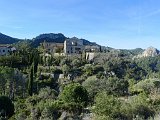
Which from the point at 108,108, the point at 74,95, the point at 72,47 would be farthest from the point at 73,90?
the point at 72,47

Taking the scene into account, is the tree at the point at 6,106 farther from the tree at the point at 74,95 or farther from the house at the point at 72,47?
the house at the point at 72,47

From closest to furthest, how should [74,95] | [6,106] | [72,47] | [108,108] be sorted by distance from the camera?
[108,108] < [6,106] < [74,95] < [72,47]

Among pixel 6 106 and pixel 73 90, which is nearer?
pixel 6 106

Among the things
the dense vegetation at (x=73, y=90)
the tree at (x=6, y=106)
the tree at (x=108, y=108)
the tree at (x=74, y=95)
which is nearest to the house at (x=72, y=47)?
the dense vegetation at (x=73, y=90)

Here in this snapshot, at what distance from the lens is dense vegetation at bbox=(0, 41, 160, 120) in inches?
887

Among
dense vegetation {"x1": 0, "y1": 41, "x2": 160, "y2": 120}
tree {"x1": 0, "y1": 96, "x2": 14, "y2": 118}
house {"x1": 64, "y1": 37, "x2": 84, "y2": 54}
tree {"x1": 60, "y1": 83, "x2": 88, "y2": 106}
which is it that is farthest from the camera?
house {"x1": 64, "y1": 37, "x2": 84, "y2": 54}

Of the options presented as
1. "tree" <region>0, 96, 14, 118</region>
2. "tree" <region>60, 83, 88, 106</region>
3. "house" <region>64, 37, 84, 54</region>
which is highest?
"house" <region>64, 37, 84, 54</region>

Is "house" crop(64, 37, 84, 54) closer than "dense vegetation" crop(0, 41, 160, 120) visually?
No

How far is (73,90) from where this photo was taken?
3027 centimetres

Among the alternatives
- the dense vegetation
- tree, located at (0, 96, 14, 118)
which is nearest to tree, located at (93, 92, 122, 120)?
the dense vegetation

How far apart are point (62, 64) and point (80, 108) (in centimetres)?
3570

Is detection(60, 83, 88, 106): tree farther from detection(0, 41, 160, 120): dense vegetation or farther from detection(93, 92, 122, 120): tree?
detection(93, 92, 122, 120): tree

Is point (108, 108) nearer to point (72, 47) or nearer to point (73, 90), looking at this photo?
point (73, 90)

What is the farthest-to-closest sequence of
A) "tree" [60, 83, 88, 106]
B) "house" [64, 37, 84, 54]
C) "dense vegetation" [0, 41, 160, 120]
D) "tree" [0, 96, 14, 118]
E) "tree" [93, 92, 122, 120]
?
"house" [64, 37, 84, 54] → "tree" [60, 83, 88, 106] → "tree" [0, 96, 14, 118] → "dense vegetation" [0, 41, 160, 120] → "tree" [93, 92, 122, 120]
